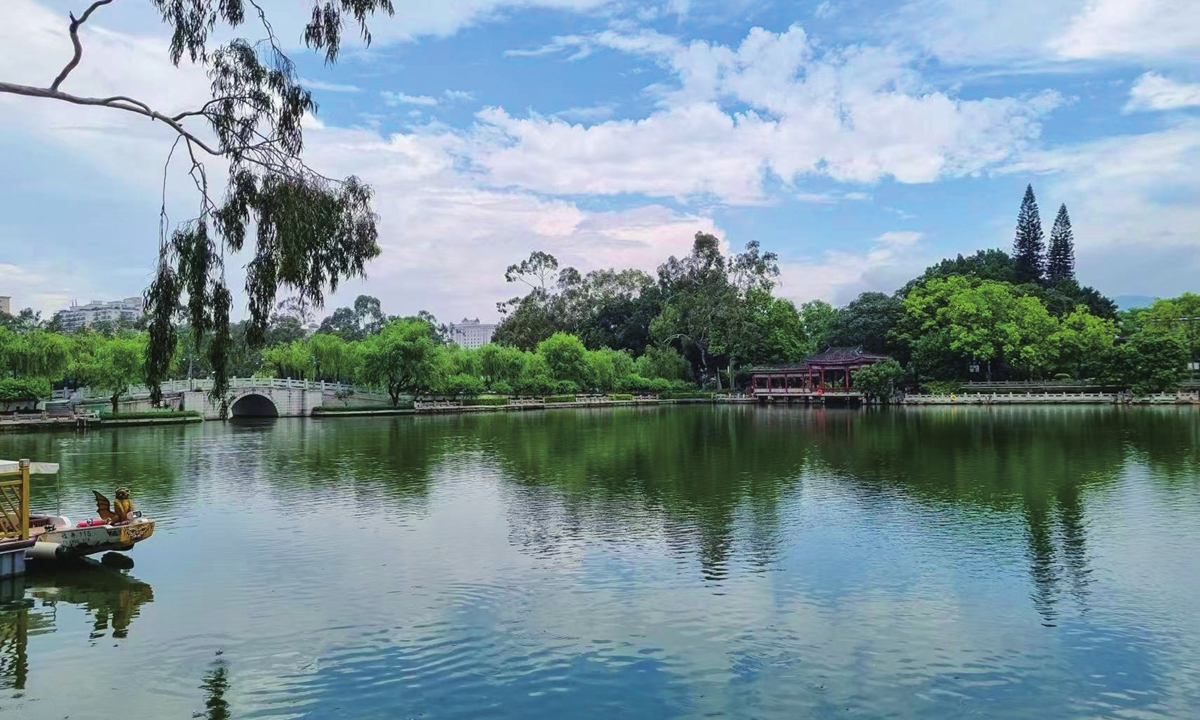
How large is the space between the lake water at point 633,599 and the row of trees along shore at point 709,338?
35.8m

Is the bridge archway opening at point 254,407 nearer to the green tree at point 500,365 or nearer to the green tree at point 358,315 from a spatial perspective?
the green tree at point 500,365

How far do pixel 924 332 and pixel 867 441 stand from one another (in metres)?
41.5

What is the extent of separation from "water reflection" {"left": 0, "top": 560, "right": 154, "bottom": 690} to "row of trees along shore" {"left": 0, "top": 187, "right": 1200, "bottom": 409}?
3848 cm

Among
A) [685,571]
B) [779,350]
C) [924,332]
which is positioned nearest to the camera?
[685,571]

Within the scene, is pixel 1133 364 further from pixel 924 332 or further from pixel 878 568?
pixel 878 568

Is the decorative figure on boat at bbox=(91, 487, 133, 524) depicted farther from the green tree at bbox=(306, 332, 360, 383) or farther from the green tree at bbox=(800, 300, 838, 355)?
the green tree at bbox=(800, 300, 838, 355)

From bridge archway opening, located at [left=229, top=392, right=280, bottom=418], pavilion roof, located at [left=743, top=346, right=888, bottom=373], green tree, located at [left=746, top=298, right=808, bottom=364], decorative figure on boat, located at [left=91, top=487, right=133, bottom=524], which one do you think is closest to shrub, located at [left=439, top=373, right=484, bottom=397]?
bridge archway opening, located at [left=229, top=392, right=280, bottom=418]

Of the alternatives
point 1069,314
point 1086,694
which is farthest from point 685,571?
point 1069,314

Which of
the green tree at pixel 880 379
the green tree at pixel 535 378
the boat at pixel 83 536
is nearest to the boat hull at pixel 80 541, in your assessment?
the boat at pixel 83 536

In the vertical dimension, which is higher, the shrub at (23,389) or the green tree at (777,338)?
the green tree at (777,338)

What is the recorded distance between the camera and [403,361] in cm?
5975

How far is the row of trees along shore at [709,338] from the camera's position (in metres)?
59.3

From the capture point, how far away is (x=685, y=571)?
13.0 m

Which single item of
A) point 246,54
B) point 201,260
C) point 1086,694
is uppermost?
point 246,54
